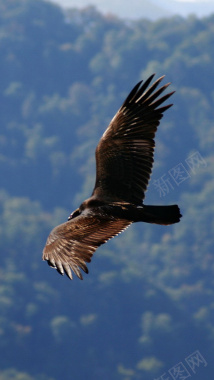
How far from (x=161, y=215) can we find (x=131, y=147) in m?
1.42

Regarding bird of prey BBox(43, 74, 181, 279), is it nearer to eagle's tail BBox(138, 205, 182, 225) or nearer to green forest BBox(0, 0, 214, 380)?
eagle's tail BBox(138, 205, 182, 225)

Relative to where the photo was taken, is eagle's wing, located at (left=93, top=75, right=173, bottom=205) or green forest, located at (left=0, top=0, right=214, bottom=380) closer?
eagle's wing, located at (left=93, top=75, right=173, bottom=205)

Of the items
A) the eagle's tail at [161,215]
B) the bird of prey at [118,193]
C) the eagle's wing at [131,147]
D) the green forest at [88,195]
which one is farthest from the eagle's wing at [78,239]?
the green forest at [88,195]

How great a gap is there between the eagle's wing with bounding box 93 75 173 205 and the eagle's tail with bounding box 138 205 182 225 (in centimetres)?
72

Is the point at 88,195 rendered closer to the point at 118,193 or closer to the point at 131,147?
the point at 131,147

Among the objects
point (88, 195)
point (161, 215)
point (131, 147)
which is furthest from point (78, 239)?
point (88, 195)

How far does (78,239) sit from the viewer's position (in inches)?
347

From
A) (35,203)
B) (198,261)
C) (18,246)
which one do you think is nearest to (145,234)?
(198,261)

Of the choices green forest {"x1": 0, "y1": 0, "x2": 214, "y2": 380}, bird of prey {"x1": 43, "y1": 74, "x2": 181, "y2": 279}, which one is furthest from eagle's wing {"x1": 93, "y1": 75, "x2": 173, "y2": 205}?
green forest {"x1": 0, "y1": 0, "x2": 214, "y2": 380}

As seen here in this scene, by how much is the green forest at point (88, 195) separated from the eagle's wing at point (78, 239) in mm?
54851

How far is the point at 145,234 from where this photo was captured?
127 metres

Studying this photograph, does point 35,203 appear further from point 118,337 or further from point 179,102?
point 118,337

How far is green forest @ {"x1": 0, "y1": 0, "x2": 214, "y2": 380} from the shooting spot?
3684 inches

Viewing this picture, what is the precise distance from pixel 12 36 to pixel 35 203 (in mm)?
39564
